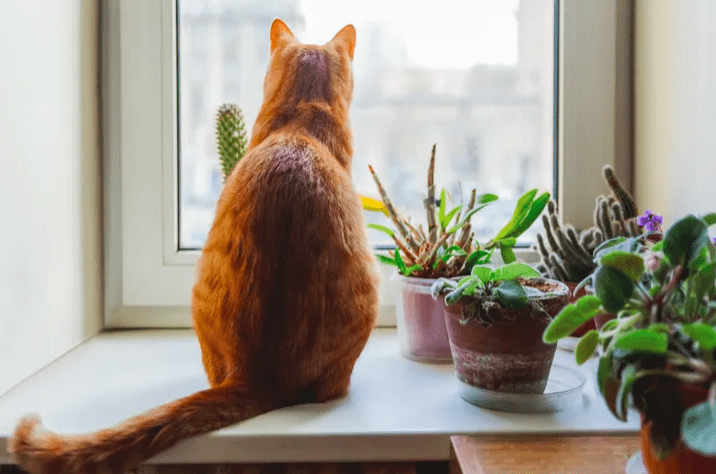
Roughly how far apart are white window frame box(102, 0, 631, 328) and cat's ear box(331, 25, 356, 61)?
10.1 inches

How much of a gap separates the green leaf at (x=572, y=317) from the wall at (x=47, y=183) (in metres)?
0.55

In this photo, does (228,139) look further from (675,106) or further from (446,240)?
(675,106)

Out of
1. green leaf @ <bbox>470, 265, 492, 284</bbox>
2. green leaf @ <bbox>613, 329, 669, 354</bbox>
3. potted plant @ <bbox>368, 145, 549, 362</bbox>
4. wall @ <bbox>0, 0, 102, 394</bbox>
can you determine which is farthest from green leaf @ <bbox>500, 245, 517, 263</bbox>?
wall @ <bbox>0, 0, 102, 394</bbox>

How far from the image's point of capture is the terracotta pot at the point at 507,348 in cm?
61

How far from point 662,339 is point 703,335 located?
0.07ft

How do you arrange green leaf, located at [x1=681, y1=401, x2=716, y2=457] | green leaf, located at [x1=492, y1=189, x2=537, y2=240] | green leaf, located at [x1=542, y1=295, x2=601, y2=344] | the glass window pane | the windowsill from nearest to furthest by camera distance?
green leaf, located at [x1=681, y1=401, x2=716, y2=457] → green leaf, located at [x1=542, y1=295, x2=601, y2=344] → the windowsill → green leaf, located at [x1=492, y1=189, x2=537, y2=240] → the glass window pane

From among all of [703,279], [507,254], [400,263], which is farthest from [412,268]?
[703,279]

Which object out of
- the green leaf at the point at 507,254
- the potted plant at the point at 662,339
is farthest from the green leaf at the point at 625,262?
the green leaf at the point at 507,254

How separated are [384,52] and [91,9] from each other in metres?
0.44

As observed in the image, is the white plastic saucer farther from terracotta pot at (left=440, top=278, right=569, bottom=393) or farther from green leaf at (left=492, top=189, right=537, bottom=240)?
green leaf at (left=492, top=189, right=537, bottom=240)

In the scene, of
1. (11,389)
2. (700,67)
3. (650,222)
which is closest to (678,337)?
(650,222)

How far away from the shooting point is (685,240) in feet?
1.41

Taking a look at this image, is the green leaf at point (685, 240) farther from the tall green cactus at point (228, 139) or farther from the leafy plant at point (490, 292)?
the tall green cactus at point (228, 139)

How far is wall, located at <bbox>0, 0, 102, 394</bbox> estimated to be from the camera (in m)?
0.67
